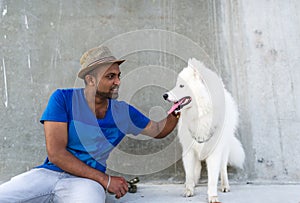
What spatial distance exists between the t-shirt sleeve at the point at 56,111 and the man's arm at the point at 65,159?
1.3 inches

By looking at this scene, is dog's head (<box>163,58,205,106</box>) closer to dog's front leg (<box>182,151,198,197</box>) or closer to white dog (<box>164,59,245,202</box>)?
white dog (<box>164,59,245,202</box>)

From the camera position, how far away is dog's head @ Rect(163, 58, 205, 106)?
2348 mm

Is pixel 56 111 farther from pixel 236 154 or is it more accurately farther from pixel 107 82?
pixel 236 154

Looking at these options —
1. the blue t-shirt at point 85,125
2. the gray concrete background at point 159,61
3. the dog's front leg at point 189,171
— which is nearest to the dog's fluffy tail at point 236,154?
the gray concrete background at point 159,61

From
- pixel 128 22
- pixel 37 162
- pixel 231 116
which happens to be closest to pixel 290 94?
pixel 231 116

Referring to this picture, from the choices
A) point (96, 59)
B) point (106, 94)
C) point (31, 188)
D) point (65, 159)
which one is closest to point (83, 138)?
point (65, 159)

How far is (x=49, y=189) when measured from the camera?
1976mm

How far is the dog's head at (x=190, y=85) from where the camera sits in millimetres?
2348

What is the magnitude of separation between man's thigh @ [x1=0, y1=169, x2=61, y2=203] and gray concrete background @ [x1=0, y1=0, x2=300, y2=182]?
1.10 m

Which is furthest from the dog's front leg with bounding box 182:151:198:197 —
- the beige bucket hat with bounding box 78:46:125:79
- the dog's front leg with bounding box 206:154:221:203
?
the beige bucket hat with bounding box 78:46:125:79

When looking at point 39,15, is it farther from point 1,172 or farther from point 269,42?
point 269,42

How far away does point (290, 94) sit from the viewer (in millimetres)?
3225

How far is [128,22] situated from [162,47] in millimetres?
458

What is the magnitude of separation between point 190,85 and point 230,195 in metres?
0.95
